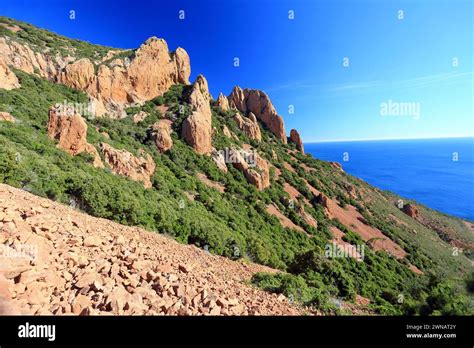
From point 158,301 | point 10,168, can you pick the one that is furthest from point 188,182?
point 158,301

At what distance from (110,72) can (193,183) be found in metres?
18.3

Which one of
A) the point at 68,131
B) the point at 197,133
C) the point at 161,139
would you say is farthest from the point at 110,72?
the point at 68,131

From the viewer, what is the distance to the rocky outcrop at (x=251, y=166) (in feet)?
96.9

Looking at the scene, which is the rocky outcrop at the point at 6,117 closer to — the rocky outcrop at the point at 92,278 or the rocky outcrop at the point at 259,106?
the rocky outcrop at the point at 92,278

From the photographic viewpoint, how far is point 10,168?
9461mm

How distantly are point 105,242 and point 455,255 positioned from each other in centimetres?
4966

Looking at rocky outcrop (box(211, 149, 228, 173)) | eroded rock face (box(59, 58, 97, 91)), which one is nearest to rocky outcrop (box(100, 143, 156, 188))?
rocky outcrop (box(211, 149, 228, 173))

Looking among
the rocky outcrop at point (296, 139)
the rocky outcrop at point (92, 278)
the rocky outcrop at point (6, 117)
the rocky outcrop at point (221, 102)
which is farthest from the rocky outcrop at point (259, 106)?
the rocky outcrop at point (92, 278)

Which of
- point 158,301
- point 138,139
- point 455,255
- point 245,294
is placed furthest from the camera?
point 455,255

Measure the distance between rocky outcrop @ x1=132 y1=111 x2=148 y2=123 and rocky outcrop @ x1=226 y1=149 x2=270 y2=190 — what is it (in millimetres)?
10561

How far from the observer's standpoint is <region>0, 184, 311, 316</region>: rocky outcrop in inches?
158

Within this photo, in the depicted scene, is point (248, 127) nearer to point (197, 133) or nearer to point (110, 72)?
point (197, 133)

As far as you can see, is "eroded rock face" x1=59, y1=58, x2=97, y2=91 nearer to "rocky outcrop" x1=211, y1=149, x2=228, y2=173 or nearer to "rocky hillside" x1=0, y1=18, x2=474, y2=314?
"rocky hillside" x1=0, y1=18, x2=474, y2=314
